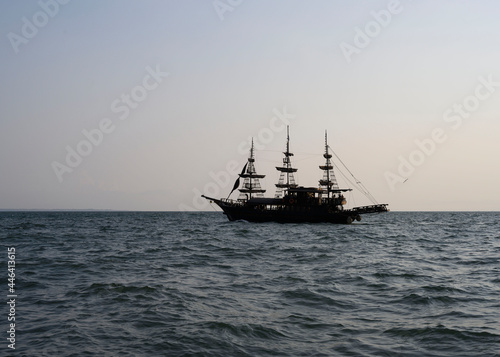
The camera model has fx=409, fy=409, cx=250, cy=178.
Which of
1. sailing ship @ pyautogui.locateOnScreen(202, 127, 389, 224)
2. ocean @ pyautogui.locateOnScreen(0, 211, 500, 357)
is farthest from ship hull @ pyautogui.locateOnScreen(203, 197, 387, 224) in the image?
ocean @ pyautogui.locateOnScreen(0, 211, 500, 357)

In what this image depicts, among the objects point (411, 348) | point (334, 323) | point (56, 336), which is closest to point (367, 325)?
point (334, 323)

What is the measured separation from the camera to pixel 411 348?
8828mm

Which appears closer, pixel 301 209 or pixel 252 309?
pixel 252 309

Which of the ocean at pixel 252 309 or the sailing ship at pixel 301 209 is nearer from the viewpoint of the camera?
the ocean at pixel 252 309

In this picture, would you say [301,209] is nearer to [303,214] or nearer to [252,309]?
[303,214]

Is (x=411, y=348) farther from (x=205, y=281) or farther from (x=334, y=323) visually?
(x=205, y=281)

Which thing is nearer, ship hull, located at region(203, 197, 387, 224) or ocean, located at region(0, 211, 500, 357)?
ocean, located at region(0, 211, 500, 357)

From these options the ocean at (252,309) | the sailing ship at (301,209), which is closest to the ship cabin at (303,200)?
the sailing ship at (301,209)

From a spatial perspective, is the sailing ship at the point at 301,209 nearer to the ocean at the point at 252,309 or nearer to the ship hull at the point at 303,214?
the ship hull at the point at 303,214

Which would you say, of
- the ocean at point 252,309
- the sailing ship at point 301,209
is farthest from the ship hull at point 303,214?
the ocean at point 252,309

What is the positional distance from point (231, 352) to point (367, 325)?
383cm

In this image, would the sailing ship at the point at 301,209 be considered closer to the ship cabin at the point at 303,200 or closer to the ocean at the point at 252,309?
the ship cabin at the point at 303,200

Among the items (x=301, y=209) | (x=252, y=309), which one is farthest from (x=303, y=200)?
(x=252, y=309)

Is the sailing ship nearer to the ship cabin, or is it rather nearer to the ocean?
the ship cabin
